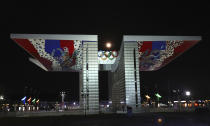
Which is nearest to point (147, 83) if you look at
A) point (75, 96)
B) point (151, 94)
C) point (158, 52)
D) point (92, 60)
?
point (151, 94)

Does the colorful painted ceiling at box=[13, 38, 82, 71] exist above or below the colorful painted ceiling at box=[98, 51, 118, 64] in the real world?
below

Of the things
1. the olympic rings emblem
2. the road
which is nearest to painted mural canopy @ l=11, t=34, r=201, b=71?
the road

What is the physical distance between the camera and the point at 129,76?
1218 inches

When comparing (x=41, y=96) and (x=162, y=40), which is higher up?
(x=162, y=40)

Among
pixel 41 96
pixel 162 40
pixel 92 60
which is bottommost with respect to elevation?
pixel 41 96

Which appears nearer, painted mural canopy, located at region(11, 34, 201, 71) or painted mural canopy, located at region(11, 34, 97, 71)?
painted mural canopy, located at region(11, 34, 97, 71)

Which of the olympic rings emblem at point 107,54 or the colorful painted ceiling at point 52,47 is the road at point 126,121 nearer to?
the colorful painted ceiling at point 52,47

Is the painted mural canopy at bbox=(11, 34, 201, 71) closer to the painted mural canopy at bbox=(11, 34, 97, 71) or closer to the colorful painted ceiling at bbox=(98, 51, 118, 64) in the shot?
the painted mural canopy at bbox=(11, 34, 97, 71)

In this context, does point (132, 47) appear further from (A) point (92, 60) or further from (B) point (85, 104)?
(B) point (85, 104)

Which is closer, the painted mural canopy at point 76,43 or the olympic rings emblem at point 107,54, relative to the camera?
the painted mural canopy at point 76,43

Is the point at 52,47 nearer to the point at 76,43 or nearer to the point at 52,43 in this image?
the point at 52,43

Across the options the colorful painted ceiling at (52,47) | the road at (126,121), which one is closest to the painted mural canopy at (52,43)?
the colorful painted ceiling at (52,47)

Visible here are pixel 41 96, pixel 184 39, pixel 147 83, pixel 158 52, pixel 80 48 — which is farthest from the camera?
pixel 41 96

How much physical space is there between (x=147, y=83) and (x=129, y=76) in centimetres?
7270
